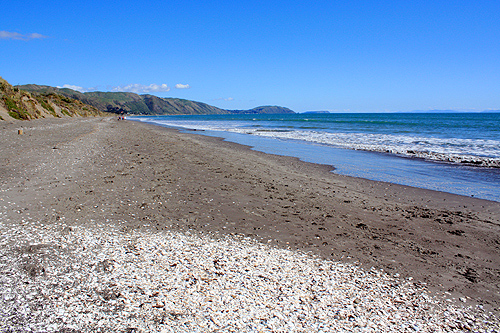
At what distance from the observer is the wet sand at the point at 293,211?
194 inches

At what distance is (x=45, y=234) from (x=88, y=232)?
661 millimetres

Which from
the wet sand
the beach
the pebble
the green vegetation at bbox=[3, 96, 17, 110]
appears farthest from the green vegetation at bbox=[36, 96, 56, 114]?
the pebble

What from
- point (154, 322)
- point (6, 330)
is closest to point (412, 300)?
point (154, 322)

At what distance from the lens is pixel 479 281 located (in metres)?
4.38

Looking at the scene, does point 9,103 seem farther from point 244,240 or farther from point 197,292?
point 197,292

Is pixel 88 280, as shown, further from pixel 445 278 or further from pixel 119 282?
pixel 445 278

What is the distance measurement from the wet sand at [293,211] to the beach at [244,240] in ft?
0.11

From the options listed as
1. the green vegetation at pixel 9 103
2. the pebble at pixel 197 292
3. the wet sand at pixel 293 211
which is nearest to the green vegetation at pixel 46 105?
the green vegetation at pixel 9 103

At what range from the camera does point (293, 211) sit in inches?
280

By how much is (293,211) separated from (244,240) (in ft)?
6.87

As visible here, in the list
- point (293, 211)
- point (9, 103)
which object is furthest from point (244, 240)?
point (9, 103)

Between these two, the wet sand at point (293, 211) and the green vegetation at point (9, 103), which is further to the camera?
the green vegetation at point (9, 103)

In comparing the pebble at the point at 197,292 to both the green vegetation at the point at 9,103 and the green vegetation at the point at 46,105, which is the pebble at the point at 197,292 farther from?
the green vegetation at the point at 46,105

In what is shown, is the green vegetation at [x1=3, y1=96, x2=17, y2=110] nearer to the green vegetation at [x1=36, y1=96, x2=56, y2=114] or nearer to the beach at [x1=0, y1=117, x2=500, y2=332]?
the green vegetation at [x1=36, y1=96, x2=56, y2=114]
